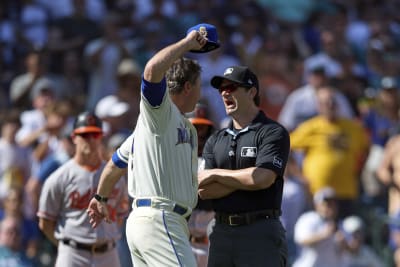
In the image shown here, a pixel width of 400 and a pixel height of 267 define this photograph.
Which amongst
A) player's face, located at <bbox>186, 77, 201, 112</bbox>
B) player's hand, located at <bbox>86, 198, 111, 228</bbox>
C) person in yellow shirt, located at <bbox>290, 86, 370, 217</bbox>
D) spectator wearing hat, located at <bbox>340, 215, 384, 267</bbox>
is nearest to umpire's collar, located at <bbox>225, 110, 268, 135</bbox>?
player's face, located at <bbox>186, 77, 201, 112</bbox>

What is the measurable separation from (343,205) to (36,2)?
6.13 meters

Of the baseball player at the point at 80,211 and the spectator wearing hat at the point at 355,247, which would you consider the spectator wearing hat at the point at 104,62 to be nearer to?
the spectator wearing hat at the point at 355,247

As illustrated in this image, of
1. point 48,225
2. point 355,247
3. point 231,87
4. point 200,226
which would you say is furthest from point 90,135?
point 355,247

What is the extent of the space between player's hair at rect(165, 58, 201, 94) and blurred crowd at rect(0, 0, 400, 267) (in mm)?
3480

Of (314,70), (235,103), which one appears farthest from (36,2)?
(235,103)

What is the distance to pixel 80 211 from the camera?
8594mm

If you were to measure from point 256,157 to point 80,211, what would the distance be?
212 cm

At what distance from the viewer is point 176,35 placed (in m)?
15.7

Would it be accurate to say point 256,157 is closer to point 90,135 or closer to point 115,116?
point 90,135

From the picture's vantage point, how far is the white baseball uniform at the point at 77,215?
857cm

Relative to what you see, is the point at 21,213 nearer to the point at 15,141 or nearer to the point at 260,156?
the point at 15,141

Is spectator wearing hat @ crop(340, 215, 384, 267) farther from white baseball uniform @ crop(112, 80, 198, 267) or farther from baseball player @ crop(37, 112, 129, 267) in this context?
white baseball uniform @ crop(112, 80, 198, 267)

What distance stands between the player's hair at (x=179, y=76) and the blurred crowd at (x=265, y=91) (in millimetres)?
3480

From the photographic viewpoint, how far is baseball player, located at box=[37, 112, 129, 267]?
8.57m
